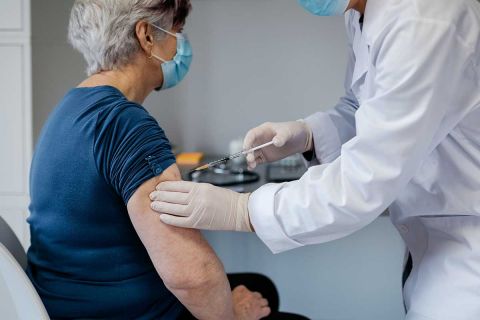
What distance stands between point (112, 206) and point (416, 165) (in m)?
0.58

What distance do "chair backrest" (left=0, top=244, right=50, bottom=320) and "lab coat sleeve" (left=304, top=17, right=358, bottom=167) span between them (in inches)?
31.4

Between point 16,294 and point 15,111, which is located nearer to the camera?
point 16,294

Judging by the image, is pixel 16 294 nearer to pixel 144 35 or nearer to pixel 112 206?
pixel 112 206

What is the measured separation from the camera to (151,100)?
8.92ft

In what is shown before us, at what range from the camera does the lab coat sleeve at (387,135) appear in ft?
3.00

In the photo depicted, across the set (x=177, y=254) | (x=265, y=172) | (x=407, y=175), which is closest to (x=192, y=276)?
(x=177, y=254)

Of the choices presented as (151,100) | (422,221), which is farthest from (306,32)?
(422,221)

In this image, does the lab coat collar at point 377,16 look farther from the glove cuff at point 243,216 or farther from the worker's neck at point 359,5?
the glove cuff at point 243,216

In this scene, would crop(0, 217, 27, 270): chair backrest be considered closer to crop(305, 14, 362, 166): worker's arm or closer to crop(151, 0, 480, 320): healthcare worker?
crop(151, 0, 480, 320): healthcare worker

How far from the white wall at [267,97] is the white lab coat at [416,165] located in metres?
1.46

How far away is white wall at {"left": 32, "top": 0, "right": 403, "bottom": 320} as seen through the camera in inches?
103

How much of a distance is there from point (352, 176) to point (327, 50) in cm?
174

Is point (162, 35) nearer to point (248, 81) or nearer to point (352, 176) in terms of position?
point (352, 176)

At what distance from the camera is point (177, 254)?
109 centimetres
